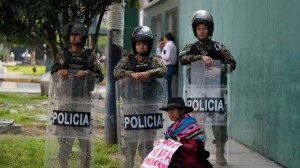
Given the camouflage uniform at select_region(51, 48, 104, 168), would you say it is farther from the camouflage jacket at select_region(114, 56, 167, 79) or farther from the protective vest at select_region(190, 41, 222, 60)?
the protective vest at select_region(190, 41, 222, 60)

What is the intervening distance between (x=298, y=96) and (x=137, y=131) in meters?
2.14

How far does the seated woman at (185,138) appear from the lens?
212 inches

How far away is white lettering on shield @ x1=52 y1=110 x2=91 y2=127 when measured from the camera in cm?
652

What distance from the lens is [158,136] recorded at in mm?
6496

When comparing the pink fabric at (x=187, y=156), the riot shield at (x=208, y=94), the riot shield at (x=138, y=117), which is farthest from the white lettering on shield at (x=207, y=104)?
the pink fabric at (x=187, y=156)

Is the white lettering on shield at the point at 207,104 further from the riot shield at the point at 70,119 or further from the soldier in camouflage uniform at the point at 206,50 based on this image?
the riot shield at the point at 70,119

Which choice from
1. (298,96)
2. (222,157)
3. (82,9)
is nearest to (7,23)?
(82,9)

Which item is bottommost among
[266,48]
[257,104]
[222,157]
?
[222,157]

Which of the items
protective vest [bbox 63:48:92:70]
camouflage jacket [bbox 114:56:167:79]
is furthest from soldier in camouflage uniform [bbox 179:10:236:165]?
protective vest [bbox 63:48:92:70]

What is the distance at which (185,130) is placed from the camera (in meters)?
5.50

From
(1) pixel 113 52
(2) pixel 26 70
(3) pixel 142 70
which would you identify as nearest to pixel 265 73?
(1) pixel 113 52

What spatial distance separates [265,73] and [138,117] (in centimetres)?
277

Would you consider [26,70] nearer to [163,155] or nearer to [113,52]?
[113,52]

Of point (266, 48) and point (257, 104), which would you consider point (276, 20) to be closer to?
point (266, 48)
